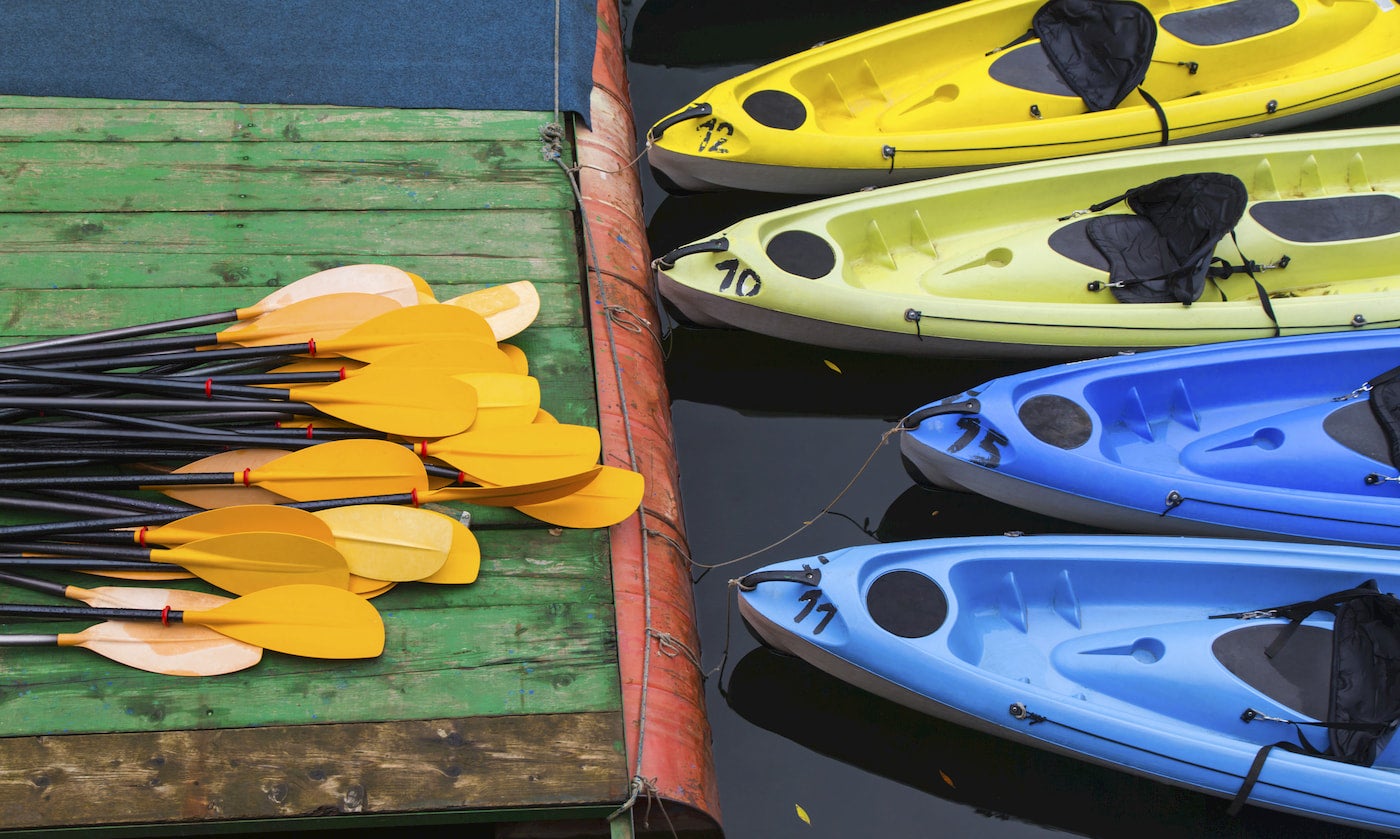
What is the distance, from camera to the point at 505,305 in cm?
411

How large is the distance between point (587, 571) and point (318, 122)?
95.6 inches

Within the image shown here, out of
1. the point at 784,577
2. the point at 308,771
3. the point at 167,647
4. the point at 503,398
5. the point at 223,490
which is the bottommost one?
the point at 308,771

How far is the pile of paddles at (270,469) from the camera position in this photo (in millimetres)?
3334

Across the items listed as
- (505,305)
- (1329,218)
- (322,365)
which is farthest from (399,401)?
(1329,218)

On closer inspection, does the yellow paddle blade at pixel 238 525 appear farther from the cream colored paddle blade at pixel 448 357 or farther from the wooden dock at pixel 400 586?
the cream colored paddle blade at pixel 448 357

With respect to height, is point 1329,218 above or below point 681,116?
below

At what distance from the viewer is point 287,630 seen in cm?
333

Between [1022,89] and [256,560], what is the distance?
4287 mm

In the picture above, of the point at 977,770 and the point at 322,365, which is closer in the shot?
the point at 322,365

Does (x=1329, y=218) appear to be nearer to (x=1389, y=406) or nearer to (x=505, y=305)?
(x=1389, y=406)

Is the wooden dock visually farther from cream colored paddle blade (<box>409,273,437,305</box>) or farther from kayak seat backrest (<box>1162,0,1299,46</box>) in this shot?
kayak seat backrest (<box>1162,0,1299,46</box>)

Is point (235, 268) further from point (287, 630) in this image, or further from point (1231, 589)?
point (1231, 589)

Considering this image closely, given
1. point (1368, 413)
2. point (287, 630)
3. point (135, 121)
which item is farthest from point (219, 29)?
point (1368, 413)

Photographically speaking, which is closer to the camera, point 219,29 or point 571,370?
point 571,370
